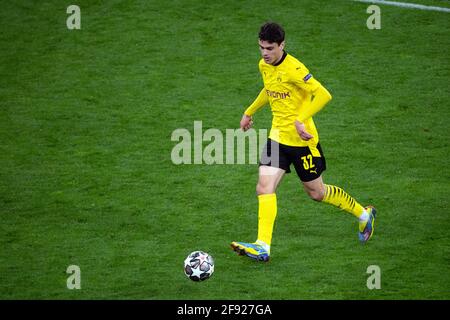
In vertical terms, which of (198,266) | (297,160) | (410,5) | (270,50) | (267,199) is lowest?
(198,266)

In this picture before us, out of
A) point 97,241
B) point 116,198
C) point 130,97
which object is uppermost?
point 130,97

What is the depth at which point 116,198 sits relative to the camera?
10984mm

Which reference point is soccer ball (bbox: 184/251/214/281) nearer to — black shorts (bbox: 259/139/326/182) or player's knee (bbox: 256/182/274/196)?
player's knee (bbox: 256/182/274/196)

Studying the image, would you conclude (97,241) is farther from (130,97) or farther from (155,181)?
(130,97)

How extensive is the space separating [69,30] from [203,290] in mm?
8450

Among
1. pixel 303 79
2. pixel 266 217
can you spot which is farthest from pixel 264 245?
pixel 303 79

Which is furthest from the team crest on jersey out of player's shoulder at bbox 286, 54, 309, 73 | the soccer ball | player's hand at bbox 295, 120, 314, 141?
the soccer ball

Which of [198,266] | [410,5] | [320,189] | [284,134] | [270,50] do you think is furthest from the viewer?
[410,5]

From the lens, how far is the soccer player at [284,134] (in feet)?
29.6

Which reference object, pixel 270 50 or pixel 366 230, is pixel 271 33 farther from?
pixel 366 230

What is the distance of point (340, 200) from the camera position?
9633 mm

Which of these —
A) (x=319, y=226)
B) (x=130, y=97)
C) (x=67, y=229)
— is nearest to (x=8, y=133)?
(x=130, y=97)

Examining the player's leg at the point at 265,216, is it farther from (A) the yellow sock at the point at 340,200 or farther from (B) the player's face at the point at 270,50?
(B) the player's face at the point at 270,50

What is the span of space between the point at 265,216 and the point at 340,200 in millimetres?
998
